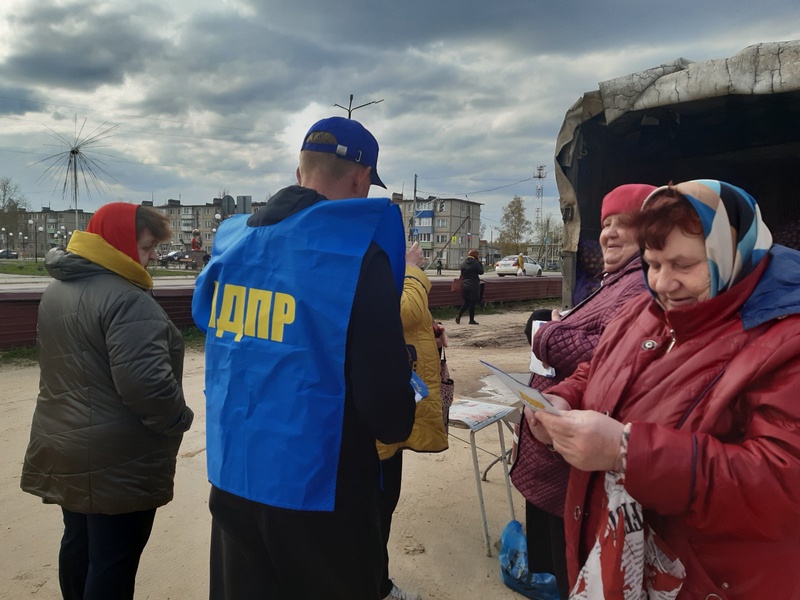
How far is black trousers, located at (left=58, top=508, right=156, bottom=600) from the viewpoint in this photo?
1.99 m

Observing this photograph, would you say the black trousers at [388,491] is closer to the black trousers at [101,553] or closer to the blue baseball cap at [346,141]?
the black trousers at [101,553]

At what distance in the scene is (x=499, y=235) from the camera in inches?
2469

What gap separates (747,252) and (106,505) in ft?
7.56

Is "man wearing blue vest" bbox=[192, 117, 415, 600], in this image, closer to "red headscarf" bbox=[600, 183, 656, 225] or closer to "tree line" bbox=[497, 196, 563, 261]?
"red headscarf" bbox=[600, 183, 656, 225]

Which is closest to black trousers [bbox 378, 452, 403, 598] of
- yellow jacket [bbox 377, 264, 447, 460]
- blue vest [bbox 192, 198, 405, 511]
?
yellow jacket [bbox 377, 264, 447, 460]

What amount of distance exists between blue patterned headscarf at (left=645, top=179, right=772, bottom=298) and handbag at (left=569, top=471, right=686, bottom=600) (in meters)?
0.55

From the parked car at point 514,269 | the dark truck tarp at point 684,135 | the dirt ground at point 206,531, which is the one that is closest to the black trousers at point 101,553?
the dirt ground at point 206,531

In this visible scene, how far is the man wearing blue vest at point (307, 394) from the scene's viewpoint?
4.52 feet

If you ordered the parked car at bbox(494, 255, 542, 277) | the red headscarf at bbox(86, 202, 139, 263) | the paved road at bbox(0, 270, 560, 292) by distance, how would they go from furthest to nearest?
the parked car at bbox(494, 255, 542, 277) < the paved road at bbox(0, 270, 560, 292) < the red headscarf at bbox(86, 202, 139, 263)

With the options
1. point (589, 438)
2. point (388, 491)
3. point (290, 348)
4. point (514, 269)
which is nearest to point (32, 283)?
point (388, 491)

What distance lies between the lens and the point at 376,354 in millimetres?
1368

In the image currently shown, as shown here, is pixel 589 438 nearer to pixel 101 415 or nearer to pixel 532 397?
pixel 532 397

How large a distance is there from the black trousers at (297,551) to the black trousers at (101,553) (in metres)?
0.75

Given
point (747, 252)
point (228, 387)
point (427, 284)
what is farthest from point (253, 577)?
point (427, 284)
